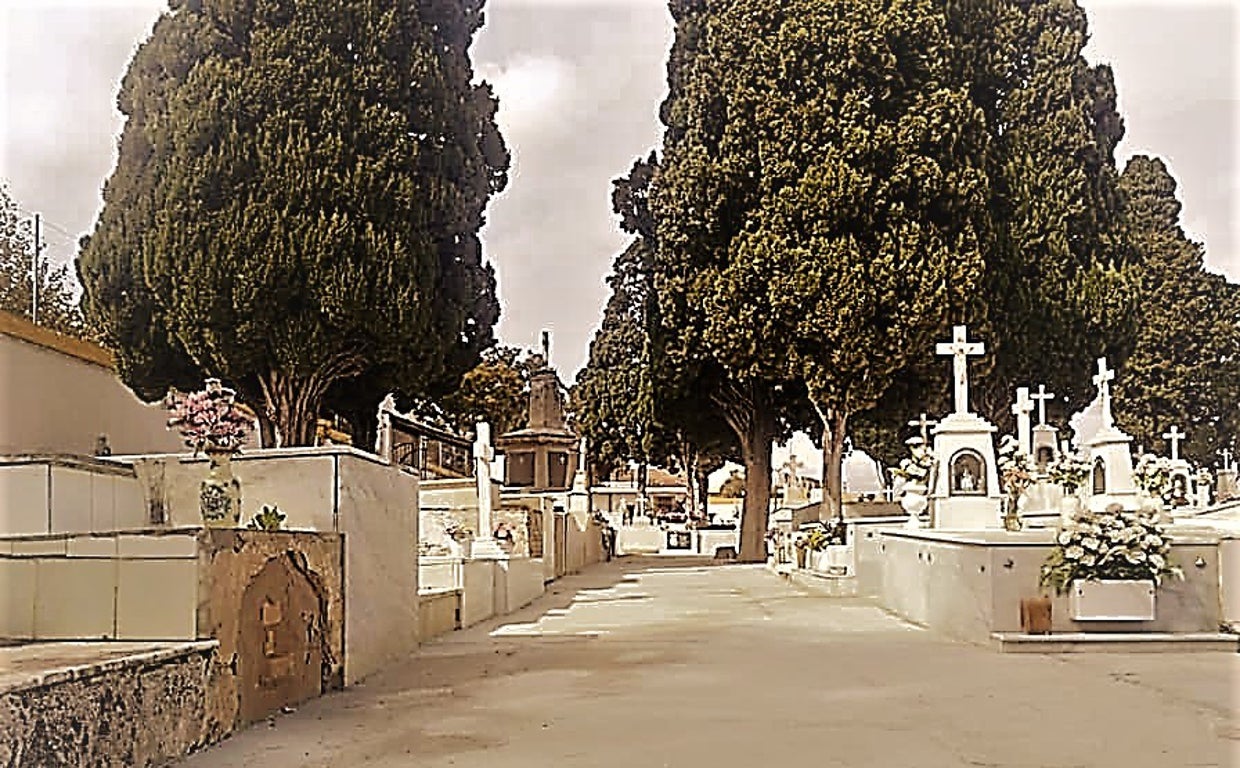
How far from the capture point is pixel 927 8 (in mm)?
23656

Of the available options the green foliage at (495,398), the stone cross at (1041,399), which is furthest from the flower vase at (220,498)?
the green foliage at (495,398)

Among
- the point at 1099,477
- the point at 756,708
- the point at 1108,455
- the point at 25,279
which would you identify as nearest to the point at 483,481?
the point at 25,279

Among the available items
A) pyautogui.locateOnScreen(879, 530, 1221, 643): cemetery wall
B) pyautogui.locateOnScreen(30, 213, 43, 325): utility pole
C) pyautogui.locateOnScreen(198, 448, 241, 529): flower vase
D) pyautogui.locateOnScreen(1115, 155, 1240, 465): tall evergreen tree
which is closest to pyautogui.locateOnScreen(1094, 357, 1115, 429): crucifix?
pyautogui.locateOnScreen(879, 530, 1221, 643): cemetery wall

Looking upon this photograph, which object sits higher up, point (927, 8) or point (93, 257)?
point (927, 8)

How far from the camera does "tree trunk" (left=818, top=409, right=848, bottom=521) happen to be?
2306cm

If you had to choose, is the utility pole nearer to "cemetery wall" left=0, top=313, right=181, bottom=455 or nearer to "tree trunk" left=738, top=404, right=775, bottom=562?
"cemetery wall" left=0, top=313, right=181, bottom=455

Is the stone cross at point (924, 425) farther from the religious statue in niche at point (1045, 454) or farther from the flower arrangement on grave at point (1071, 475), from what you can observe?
the flower arrangement on grave at point (1071, 475)

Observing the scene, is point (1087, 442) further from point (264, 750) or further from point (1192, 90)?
point (264, 750)

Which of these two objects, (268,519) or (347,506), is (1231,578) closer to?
(347,506)

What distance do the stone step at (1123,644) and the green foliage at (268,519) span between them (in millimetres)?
5474

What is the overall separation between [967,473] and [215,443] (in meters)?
11.4

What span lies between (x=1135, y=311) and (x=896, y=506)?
6.65 meters

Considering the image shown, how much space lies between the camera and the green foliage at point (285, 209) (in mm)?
16969

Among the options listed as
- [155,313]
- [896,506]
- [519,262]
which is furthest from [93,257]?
[896,506]
